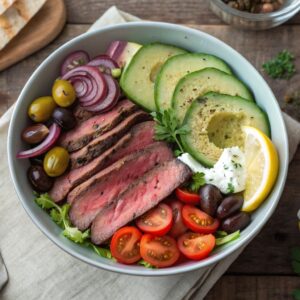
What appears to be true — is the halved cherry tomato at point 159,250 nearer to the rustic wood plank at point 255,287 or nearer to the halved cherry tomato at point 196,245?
the halved cherry tomato at point 196,245

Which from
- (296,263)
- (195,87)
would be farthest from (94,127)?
(296,263)

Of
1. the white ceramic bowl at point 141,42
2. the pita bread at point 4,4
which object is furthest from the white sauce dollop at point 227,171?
the pita bread at point 4,4

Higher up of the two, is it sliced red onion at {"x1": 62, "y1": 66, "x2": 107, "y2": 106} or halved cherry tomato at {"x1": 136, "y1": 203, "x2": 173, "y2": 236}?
sliced red onion at {"x1": 62, "y1": 66, "x2": 107, "y2": 106}

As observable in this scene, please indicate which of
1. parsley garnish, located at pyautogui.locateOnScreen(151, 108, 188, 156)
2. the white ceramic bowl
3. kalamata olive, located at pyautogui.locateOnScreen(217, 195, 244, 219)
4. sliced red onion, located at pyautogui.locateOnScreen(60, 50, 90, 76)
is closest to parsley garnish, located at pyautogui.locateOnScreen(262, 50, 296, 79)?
the white ceramic bowl

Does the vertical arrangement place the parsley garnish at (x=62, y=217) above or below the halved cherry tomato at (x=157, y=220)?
above

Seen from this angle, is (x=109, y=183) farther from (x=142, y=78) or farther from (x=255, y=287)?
(x=255, y=287)

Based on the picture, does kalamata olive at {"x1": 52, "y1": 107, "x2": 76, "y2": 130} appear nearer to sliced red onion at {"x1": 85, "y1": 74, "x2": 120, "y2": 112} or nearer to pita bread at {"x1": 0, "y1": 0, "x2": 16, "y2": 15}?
sliced red onion at {"x1": 85, "y1": 74, "x2": 120, "y2": 112}

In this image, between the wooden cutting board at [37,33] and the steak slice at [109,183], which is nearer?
the steak slice at [109,183]
